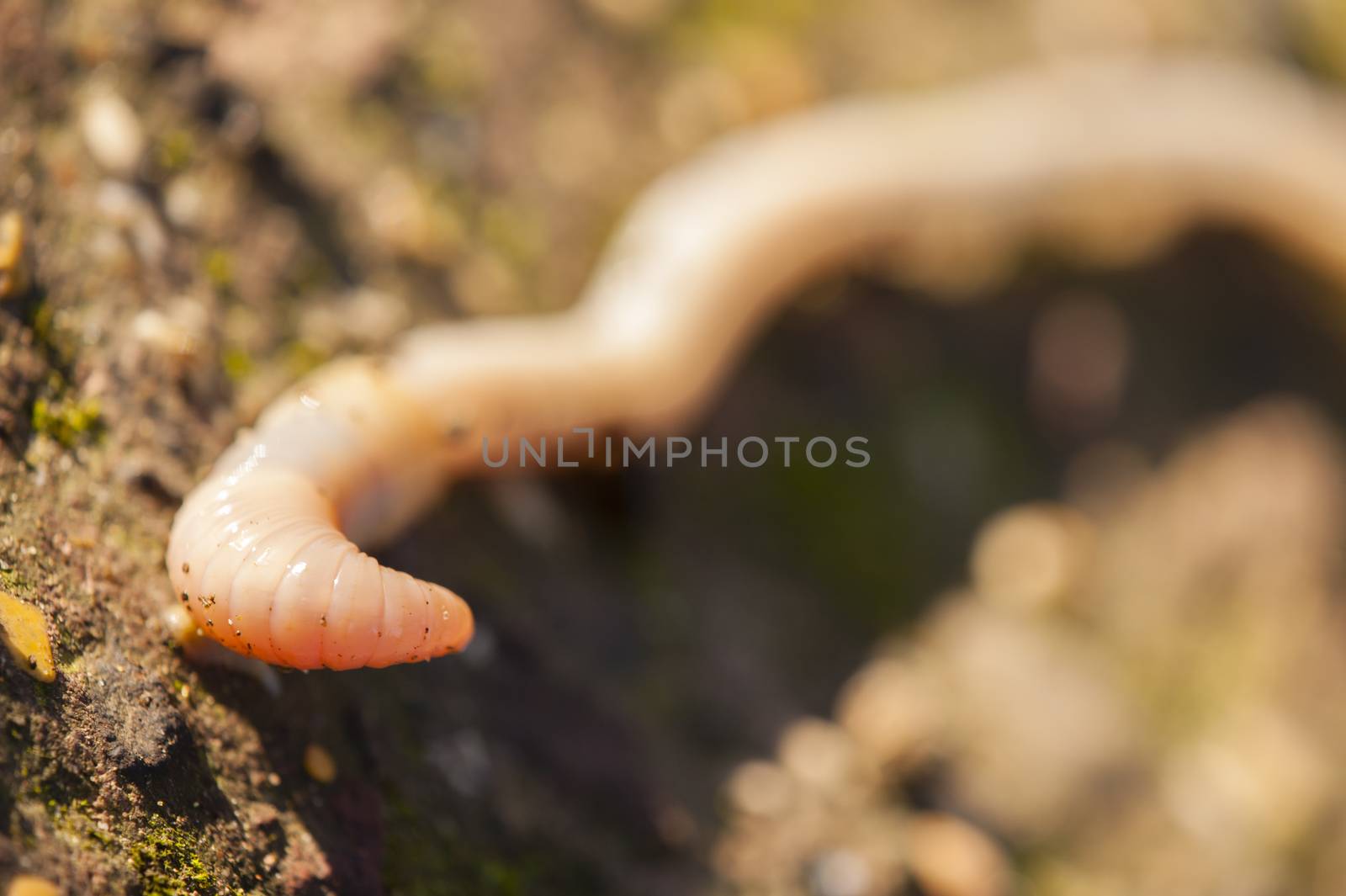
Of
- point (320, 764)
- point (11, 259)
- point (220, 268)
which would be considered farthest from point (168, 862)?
point (220, 268)

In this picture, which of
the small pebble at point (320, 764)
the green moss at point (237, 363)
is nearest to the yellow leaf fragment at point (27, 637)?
the small pebble at point (320, 764)

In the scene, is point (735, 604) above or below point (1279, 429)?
below

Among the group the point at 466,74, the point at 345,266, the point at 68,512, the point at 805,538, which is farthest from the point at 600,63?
the point at 68,512

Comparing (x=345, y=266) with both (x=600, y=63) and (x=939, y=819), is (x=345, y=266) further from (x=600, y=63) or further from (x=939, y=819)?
(x=939, y=819)

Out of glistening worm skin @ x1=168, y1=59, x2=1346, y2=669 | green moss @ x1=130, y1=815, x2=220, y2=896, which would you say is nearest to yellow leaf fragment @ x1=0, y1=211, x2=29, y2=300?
glistening worm skin @ x1=168, y1=59, x2=1346, y2=669

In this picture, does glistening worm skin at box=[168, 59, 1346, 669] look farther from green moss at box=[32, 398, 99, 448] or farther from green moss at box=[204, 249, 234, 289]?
green moss at box=[204, 249, 234, 289]
